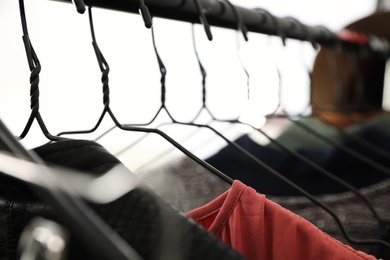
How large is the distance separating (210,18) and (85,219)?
41 centimetres

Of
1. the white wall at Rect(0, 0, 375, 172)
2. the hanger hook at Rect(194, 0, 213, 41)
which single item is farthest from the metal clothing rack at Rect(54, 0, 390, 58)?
the white wall at Rect(0, 0, 375, 172)

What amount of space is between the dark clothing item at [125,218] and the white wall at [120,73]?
20.3 inches

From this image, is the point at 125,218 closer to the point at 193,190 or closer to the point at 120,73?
the point at 193,190

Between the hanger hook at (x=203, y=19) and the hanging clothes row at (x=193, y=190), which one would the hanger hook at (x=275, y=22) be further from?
the hanger hook at (x=203, y=19)

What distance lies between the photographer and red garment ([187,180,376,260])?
34 centimetres

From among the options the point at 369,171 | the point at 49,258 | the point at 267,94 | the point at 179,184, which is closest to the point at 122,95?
the point at 267,94

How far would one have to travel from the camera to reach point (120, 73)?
1.21m

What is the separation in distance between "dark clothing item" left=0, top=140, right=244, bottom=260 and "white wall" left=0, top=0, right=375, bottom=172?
515mm

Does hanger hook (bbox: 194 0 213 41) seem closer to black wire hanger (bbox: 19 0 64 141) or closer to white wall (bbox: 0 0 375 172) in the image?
black wire hanger (bbox: 19 0 64 141)

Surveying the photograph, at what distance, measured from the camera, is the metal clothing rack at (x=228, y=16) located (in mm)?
438

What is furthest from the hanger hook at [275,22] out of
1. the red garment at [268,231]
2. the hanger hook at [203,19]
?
the red garment at [268,231]

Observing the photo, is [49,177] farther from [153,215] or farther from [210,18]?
[210,18]

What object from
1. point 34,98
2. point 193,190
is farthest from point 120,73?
point 34,98

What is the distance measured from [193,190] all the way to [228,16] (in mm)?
238
